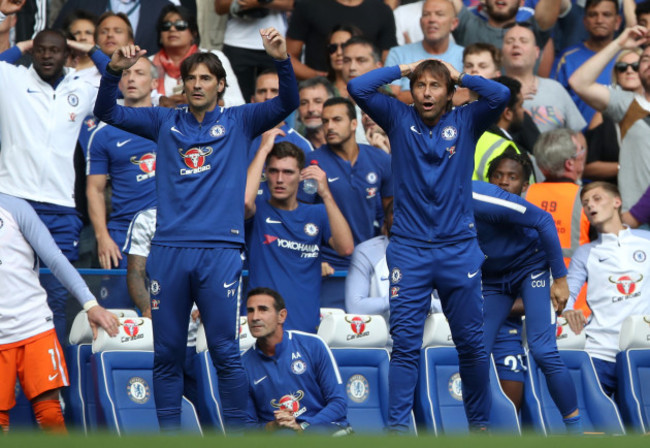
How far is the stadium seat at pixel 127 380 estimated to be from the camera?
27.3 ft

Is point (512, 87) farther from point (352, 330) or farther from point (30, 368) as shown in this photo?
point (30, 368)

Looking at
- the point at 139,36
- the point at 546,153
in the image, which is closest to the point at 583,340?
the point at 546,153

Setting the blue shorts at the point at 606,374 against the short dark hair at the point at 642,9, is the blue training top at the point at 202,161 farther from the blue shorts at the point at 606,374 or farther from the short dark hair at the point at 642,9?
the short dark hair at the point at 642,9

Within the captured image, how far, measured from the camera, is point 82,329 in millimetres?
8578

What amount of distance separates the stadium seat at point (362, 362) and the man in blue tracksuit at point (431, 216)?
137cm

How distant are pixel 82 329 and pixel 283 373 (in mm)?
1444

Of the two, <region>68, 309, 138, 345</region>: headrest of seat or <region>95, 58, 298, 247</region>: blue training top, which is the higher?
<region>95, 58, 298, 247</region>: blue training top

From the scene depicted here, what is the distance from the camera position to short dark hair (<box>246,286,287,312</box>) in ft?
27.2

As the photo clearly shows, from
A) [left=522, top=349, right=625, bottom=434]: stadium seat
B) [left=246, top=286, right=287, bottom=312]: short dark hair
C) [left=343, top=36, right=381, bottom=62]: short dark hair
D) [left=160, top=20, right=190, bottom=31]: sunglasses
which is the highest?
[left=160, top=20, right=190, bottom=31]: sunglasses

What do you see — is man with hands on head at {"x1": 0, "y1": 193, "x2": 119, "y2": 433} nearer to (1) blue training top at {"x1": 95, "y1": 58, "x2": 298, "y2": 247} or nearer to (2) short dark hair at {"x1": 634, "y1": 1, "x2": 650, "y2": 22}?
(1) blue training top at {"x1": 95, "y1": 58, "x2": 298, "y2": 247}

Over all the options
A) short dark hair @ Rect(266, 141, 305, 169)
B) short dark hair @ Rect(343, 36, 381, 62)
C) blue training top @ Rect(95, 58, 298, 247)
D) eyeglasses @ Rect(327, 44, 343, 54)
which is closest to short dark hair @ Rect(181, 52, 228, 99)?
blue training top @ Rect(95, 58, 298, 247)

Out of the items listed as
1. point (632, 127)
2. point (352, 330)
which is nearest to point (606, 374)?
point (352, 330)

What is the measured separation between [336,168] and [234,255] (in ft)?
8.97

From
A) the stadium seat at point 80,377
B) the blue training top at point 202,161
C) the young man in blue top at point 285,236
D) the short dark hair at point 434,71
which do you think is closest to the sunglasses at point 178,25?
the young man in blue top at point 285,236
